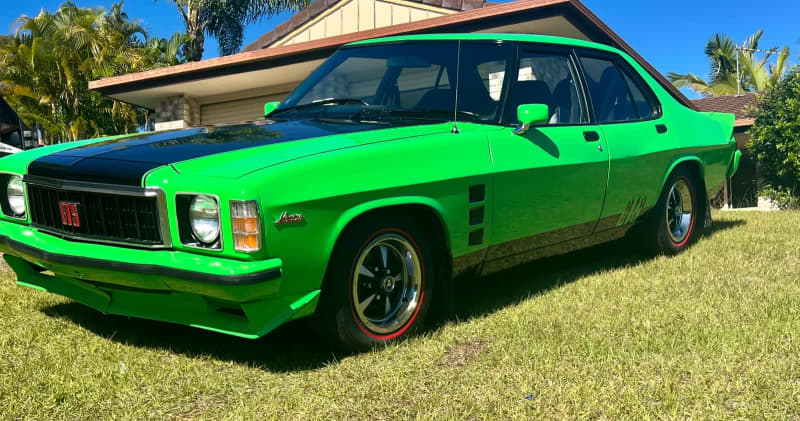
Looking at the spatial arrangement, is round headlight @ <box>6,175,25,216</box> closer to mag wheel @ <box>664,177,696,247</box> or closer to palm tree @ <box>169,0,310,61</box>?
mag wheel @ <box>664,177,696,247</box>

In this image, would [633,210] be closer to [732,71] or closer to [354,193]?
[354,193]

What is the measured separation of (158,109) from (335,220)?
1387 cm

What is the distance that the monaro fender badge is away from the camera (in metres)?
3.00

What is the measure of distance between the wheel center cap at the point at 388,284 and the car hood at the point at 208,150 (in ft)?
2.20

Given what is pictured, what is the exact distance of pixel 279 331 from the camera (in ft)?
12.9

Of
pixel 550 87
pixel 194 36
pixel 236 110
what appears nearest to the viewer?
pixel 550 87

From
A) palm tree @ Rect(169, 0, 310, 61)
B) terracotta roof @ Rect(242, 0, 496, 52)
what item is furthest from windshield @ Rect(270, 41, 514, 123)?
palm tree @ Rect(169, 0, 310, 61)

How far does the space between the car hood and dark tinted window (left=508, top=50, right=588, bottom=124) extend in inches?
28.3

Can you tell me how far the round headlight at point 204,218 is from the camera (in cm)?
300

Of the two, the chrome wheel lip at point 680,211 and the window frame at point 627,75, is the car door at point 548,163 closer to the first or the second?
the window frame at point 627,75

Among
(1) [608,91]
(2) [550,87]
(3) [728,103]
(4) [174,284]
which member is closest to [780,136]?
(1) [608,91]

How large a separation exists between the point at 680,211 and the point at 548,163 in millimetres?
2211

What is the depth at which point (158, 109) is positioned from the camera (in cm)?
1597

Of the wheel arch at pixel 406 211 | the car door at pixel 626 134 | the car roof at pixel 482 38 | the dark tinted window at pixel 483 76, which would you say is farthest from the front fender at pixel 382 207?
the car door at pixel 626 134
